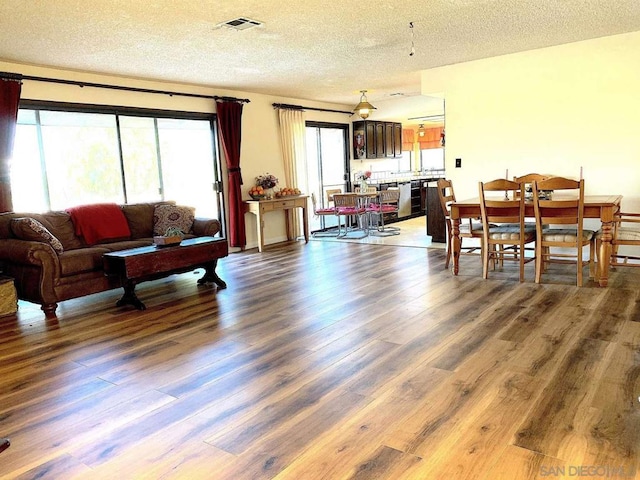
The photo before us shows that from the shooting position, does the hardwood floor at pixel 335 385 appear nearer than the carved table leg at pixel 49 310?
Yes

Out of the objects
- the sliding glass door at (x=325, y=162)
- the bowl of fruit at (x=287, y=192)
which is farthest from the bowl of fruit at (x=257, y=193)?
the sliding glass door at (x=325, y=162)

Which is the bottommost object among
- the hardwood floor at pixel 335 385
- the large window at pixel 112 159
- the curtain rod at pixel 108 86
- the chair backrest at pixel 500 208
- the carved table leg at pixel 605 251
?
the hardwood floor at pixel 335 385

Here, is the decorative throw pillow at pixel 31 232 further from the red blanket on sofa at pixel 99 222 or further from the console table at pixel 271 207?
the console table at pixel 271 207

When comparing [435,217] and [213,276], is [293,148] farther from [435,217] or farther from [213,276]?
[213,276]

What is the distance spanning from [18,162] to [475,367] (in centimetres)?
495

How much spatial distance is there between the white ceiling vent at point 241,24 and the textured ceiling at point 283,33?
8cm

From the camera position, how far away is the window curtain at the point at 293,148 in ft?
26.9

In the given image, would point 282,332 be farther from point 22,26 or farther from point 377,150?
point 377,150

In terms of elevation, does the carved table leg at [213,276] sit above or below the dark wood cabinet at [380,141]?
below

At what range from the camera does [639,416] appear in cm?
216

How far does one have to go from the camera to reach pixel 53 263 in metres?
4.29

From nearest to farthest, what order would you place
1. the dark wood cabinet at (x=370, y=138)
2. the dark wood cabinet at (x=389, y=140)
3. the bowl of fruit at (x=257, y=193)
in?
the bowl of fruit at (x=257, y=193) < the dark wood cabinet at (x=370, y=138) < the dark wood cabinet at (x=389, y=140)

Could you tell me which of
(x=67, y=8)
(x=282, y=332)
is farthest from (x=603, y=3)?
(x=67, y=8)

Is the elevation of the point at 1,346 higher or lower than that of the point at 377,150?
lower
